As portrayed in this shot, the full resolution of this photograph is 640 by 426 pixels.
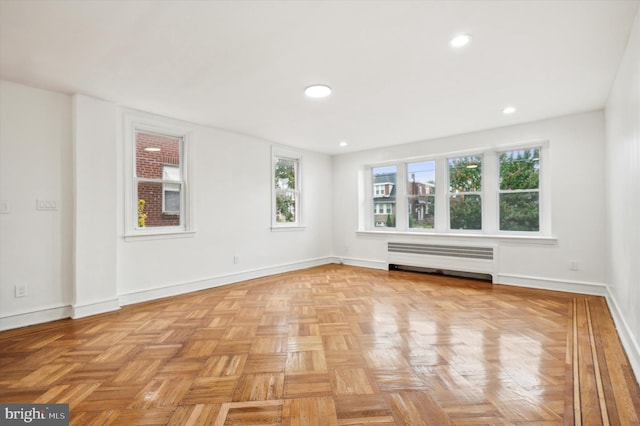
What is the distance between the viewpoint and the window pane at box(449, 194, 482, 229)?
5.08m

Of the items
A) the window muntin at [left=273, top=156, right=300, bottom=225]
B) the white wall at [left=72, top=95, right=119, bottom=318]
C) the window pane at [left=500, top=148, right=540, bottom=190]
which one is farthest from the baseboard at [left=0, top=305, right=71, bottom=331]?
the window pane at [left=500, top=148, right=540, bottom=190]

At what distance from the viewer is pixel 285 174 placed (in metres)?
5.89

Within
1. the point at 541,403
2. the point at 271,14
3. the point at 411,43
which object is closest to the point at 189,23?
the point at 271,14

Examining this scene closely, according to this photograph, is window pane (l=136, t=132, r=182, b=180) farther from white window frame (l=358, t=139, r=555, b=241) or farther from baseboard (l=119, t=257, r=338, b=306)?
white window frame (l=358, t=139, r=555, b=241)

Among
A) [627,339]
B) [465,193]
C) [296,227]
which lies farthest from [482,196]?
[296,227]

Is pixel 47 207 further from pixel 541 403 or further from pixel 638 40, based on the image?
pixel 638 40

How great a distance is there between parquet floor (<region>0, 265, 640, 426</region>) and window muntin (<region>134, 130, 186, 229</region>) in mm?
1136

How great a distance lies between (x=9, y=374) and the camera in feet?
6.78

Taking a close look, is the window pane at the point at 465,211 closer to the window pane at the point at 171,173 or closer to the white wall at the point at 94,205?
the window pane at the point at 171,173

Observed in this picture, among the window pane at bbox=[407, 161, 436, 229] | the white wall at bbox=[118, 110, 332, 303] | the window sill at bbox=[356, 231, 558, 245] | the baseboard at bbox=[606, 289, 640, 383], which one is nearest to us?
the baseboard at bbox=[606, 289, 640, 383]

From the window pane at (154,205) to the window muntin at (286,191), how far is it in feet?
5.74

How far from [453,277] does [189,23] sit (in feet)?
15.9

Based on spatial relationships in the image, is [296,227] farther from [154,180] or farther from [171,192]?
[154,180]

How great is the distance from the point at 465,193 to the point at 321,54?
372cm
